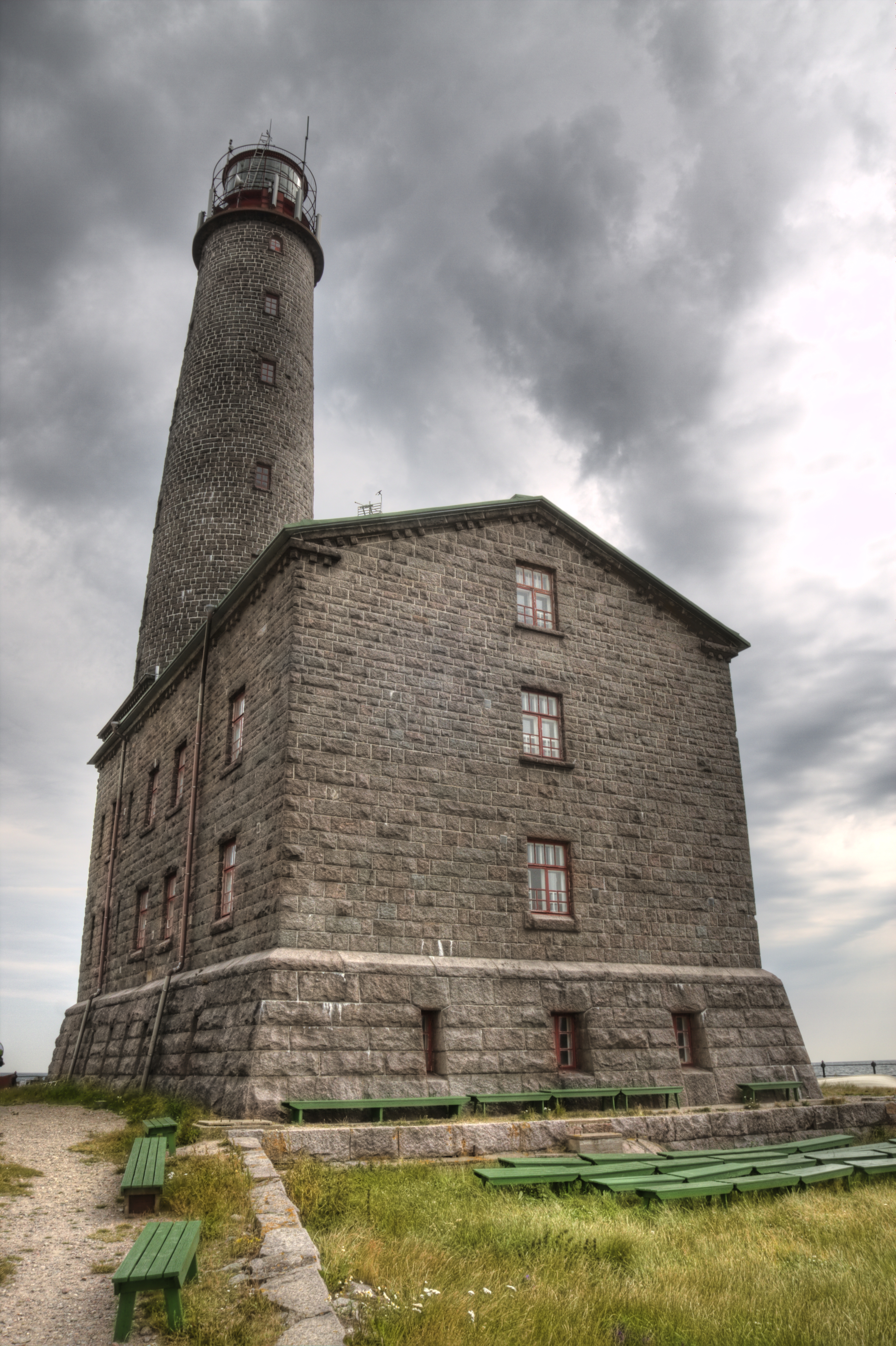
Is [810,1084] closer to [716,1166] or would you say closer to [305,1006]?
[716,1166]

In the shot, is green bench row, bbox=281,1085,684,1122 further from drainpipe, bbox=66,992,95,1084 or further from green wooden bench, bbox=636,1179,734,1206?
drainpipe, bbox=66,992,95,1084

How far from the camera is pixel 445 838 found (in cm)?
1480

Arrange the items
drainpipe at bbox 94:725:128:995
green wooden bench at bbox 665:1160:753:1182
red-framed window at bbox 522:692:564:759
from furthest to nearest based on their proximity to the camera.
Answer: drainpipe at bbox 94:725:128:995
red-framed window at bbox 522:692:564:759
green wooden bench at bbox 665:1160:753:1182

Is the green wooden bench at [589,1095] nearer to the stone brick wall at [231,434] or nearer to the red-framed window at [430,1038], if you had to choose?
the red-framed window at [430,1038]

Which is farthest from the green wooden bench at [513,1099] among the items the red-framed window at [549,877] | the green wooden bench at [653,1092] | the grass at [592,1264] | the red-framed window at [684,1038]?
the grass at [592,1264]

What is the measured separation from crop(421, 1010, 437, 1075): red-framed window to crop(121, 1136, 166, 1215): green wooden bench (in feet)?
18.9

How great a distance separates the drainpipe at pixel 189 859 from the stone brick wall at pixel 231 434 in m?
5.48

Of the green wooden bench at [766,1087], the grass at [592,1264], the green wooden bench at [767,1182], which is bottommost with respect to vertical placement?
the grass at [592,1264]

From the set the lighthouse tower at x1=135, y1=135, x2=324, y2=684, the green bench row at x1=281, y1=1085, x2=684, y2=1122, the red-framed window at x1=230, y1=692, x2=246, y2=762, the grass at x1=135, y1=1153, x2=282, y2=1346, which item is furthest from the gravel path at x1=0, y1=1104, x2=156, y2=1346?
the lighthouse tower at x1=135, y1=135, x2=324, y2=684

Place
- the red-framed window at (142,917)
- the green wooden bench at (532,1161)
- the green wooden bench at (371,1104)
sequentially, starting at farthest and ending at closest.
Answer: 1. the red-framed window at (142,917)
2. the green wooden bench at (371,1104)
3. the green wooden bench at (532,1161)

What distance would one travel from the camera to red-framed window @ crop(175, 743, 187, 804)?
19.2 m

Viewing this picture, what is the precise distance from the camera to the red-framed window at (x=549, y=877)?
15.6m

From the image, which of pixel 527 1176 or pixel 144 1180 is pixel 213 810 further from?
pixel 144 1180

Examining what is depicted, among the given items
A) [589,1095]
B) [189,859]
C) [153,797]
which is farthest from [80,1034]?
[589,1095]
